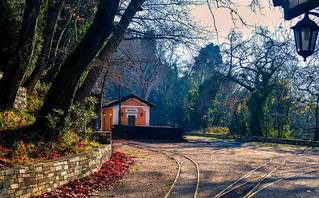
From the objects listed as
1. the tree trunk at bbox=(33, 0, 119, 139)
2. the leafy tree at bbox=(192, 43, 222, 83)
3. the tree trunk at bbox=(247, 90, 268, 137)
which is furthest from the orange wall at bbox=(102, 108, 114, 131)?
the tree trunk at bbox=(33, 0, 119, 139)

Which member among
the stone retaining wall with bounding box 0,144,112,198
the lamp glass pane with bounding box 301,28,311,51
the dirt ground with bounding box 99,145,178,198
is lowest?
the dirt ground with bounding box 99,145,178,198

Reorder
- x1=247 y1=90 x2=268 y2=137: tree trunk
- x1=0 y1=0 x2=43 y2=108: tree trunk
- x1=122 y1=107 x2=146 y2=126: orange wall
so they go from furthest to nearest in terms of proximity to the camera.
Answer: x1=122 y1=107 x2=146 y2=126: orange wall → x1=247 y1=90 x2=268 y2=137: tree trunk → x1=0 y1=0 x2=43 y2=108: tree trunk

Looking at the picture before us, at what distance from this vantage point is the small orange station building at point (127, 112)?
34406mm

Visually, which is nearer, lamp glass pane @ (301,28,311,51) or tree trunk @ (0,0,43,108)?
lamp glass pane @ (301,28,311,51)

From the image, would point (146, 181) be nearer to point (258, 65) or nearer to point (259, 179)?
point (259, 179)

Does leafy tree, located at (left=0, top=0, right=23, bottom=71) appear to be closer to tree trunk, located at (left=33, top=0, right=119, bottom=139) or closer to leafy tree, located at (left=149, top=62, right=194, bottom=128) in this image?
tree trunk, located at (left=33, top=0, right=119, bottom=139)

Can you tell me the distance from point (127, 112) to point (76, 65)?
87.0 feet

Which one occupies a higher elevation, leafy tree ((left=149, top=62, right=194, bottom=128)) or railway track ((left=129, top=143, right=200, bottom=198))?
leafy tree ((left=149, top=62, right=194, bottom=128))

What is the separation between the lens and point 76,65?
869cm

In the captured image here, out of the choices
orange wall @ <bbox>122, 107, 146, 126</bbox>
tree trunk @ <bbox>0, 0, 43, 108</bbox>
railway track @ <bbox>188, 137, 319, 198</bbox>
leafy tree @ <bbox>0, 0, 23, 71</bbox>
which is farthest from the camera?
orange wall @ <bbox>122, 107, 146, 126</bbox>

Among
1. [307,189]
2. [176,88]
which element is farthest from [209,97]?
[307,189]

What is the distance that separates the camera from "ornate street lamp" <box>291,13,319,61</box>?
4.49 meters

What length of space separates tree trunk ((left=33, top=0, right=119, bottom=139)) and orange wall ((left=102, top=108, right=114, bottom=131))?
25.8m

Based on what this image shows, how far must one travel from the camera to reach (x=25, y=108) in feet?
36.9
